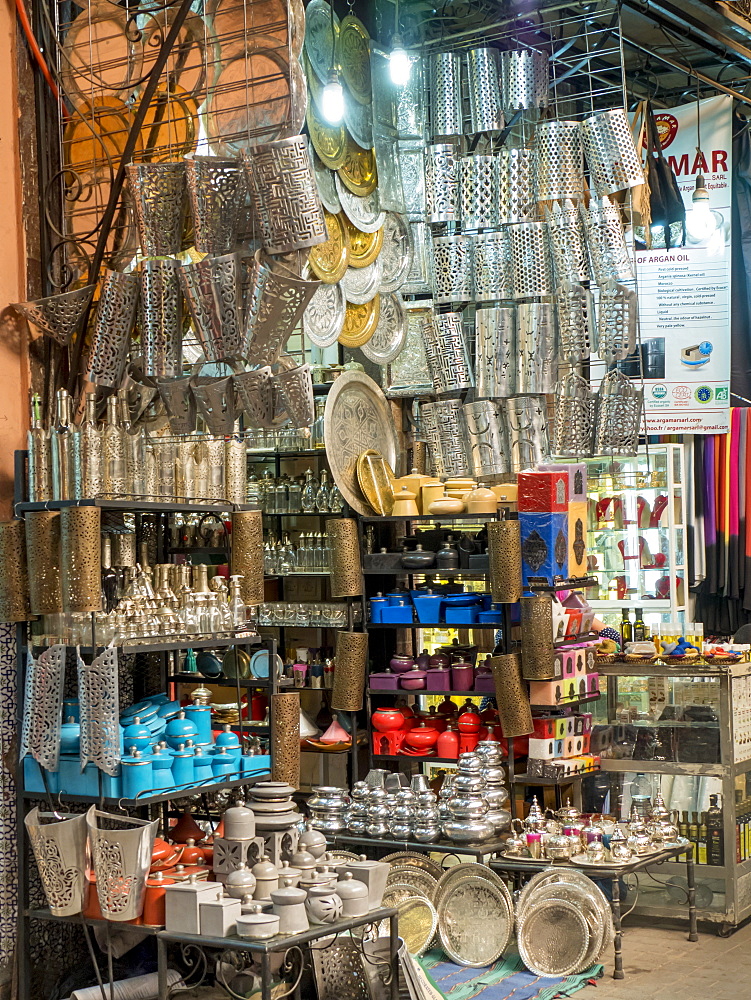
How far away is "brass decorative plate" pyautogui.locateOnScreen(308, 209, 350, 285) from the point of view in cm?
667

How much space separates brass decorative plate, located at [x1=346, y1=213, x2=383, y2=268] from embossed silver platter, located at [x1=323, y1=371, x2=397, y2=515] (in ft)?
2.08

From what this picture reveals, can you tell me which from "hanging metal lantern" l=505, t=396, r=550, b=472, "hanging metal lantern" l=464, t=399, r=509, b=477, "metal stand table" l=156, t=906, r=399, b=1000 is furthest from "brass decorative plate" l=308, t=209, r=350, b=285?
"metal stand table" l=156, t=906, r=399, b=1000

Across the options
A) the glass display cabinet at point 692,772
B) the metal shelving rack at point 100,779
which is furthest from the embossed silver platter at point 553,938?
the metal shelving rack at point 100,779

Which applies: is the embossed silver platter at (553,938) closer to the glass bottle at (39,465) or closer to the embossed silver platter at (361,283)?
the glass bottle at (39,465)

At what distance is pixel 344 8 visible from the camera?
7.59 meters

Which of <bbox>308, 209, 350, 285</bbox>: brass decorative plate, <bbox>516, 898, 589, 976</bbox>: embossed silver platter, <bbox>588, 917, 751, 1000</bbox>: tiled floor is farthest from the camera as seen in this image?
<bbox>308, 209, 350, 285</bbox>: brass decorative plate

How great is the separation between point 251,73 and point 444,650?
11.0ft

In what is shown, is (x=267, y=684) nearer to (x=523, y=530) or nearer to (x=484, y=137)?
(x=523, y=530)

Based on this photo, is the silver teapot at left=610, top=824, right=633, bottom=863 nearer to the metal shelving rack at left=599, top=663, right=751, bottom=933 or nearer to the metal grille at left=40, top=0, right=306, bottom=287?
the metal shelving rack at left=599, top=663, right=751, bottom=933

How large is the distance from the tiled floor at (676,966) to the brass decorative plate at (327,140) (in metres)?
4.12

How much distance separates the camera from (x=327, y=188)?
22.2 ft

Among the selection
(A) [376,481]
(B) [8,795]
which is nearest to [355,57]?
(A) [376,481]

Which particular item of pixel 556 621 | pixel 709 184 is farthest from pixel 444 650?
pixel 709 184

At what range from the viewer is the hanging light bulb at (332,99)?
21.9ft
